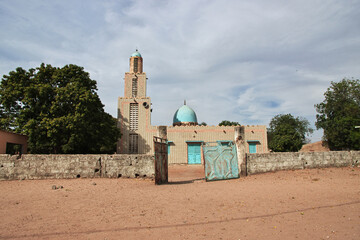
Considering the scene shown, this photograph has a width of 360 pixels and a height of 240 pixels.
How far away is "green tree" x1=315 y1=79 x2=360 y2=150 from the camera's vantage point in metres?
30.7

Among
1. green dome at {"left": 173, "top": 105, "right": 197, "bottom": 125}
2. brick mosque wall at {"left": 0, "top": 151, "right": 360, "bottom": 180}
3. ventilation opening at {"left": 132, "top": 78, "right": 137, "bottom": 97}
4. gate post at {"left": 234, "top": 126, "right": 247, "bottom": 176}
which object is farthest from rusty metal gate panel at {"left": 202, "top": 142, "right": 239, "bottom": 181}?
green dome at {"left": 173, "top": 105, "right": 197, "bottom": 125}

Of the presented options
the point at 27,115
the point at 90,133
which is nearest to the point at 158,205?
the point at 90,133

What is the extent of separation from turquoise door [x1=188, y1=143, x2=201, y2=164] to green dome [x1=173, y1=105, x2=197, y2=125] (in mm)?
6671

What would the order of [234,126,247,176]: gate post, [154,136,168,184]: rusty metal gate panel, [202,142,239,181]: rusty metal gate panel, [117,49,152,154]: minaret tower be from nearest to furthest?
[154,136,168,184]: rusty metal gate panel, [202,142,239,181]: rusty metal gate panel, [234,126,247,176]: gate post, [117,49,152,154]: minaret tower

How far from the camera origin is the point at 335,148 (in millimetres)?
34094

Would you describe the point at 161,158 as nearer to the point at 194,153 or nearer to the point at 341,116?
the point at 194,153

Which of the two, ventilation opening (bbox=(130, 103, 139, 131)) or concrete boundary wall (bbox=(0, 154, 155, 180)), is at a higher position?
ventilation opening (bbox=(130, 103, 139, 131))

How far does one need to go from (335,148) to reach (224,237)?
37707mm

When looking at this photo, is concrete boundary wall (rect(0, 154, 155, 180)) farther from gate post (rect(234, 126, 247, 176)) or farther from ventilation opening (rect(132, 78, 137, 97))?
ventilation opening (rect(132, 78, 137, 97))

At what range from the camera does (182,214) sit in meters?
5.18

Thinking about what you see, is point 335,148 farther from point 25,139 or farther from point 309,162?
point 25,139

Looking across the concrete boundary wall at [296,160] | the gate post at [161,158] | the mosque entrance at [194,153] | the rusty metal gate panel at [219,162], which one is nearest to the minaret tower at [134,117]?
the mosque entrance at [194,153]

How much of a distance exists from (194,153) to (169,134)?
328cm

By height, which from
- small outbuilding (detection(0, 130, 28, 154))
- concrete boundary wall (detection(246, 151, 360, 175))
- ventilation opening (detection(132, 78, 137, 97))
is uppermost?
ventilation opening (detection(132, 78, 137, 97))
